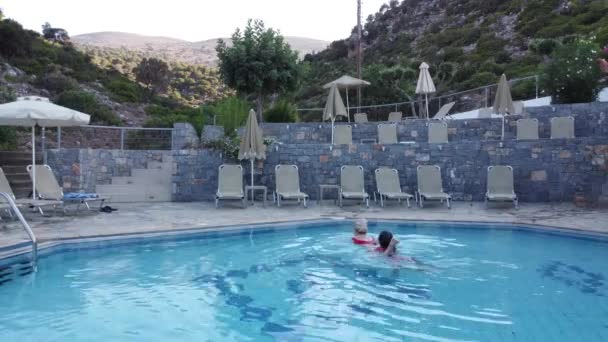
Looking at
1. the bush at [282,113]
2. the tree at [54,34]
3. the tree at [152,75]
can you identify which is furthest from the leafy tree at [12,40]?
the bush at [282,113]

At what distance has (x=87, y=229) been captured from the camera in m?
7.26

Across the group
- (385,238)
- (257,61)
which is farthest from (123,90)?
(385,238)

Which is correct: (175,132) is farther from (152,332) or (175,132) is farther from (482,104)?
(482,104)

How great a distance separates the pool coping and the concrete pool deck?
0.05m

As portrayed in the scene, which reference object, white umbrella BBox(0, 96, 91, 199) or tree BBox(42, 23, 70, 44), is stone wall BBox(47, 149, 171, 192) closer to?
white umbrella BBox(0, 96, 91, 199)

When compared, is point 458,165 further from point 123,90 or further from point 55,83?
point 123,90

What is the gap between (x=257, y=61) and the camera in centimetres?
1545

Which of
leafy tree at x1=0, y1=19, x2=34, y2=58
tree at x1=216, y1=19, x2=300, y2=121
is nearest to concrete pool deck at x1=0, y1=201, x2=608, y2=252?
tree at x1=216, y1=19, x2=300, y2=121

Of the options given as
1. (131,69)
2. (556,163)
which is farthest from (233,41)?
(131,69)

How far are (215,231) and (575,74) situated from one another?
33.7ft

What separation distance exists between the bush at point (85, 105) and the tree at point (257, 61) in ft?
19.3

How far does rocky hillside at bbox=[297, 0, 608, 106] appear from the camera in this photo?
23.2 metres

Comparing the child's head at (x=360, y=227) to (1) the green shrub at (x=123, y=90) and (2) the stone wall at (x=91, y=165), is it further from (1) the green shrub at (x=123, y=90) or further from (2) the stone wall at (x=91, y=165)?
(1) the green shrub at (x=123, y=90)

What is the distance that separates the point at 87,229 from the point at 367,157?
6057 mm
